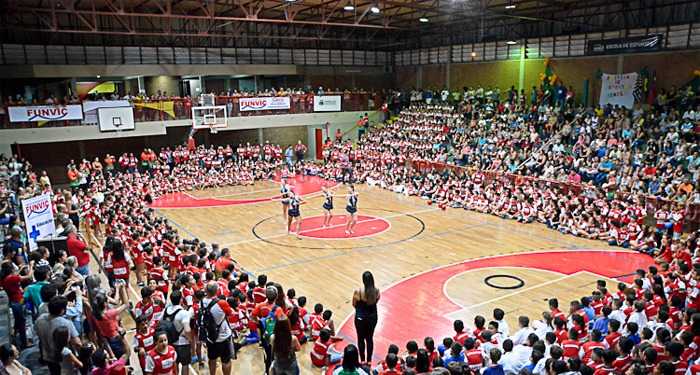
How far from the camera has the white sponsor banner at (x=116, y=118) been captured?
2591 centimetres

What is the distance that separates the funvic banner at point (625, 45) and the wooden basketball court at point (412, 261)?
40.6 ft

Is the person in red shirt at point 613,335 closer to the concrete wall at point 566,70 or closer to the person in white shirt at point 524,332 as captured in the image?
the person in white shirt at point 524,332

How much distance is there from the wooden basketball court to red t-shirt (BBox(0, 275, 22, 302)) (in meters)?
2.64

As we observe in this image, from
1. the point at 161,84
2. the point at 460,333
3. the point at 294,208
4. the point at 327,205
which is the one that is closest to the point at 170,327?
the point at 460,333

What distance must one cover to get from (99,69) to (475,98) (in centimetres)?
2162

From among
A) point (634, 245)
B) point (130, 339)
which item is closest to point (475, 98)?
point (634, 245)

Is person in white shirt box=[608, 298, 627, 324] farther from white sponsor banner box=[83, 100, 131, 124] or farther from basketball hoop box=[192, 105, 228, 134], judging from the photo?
white sponsor banner box=[83, 100, 131, 124]

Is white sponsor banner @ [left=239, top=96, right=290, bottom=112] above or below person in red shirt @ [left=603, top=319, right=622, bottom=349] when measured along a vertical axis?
above

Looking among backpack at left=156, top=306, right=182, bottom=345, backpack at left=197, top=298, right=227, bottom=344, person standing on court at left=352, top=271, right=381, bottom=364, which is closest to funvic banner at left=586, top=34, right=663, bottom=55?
person standing on court at left=352, top=271, right=381, bottom=364

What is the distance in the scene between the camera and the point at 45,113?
80.1 feet

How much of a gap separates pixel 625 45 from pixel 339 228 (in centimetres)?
1717

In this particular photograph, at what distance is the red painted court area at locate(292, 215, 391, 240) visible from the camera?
17.2 meters

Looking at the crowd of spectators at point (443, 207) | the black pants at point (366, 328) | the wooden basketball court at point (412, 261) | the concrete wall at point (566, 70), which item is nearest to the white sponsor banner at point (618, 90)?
the concrete wall at point (566, 70)

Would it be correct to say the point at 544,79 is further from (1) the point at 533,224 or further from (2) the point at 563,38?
(1) the point at 533,224
